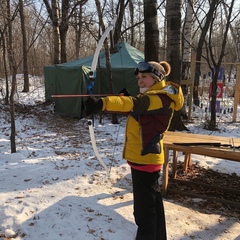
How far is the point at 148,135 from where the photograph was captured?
2.19 metres

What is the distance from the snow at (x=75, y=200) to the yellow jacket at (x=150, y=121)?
979 millimetres

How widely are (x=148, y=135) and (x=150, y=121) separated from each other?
0.11m

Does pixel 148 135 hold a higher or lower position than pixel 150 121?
lower

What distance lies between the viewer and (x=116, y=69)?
33.4 feet

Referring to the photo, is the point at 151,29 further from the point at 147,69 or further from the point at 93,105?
the point at 93,105

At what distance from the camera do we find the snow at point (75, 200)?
280cm

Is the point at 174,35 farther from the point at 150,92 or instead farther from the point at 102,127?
the point at 150,92

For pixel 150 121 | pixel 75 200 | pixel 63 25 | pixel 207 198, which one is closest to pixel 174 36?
pixel 207 198

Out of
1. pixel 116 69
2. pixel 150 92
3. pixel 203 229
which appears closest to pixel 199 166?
pixel 203 229

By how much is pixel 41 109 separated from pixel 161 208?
9416mm

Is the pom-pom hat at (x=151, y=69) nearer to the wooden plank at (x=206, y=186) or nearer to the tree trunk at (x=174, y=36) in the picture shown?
the wooden plank at (x=206, y=186)

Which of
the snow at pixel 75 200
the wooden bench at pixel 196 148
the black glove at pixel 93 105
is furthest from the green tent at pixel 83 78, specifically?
the black glove at pixel 93 105

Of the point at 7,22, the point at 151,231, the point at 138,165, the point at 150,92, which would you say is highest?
the point at 7,22

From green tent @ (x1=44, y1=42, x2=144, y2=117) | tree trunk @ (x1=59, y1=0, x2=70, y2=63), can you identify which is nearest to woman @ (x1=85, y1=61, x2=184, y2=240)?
green tent @ (x1=44, y1=42, x2=144, y2=117)
